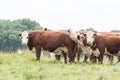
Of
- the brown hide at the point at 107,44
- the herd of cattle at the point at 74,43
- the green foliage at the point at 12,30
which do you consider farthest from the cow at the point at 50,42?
the green foliage at the point at 12,30

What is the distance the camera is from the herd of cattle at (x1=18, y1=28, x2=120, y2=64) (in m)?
20.5

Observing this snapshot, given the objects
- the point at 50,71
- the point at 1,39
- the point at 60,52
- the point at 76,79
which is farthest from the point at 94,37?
the point at 1,39

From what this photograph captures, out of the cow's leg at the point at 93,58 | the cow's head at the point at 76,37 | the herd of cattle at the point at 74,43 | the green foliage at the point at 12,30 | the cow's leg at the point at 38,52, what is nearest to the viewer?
the cow's head at the point at 76,37

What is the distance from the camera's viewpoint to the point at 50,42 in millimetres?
21062

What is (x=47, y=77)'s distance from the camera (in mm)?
14109

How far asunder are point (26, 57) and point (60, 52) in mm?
2438

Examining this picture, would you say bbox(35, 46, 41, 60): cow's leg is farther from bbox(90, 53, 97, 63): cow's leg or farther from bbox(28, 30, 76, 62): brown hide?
bbox(90, 53, 97, 63): cow's leg

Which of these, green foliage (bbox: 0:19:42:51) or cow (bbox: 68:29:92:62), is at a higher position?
cow (bbox: 68:29:92:62)

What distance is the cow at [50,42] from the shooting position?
66.7 feet

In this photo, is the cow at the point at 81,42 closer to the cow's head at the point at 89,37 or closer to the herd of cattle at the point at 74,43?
the herd of cattle at the point at 74,43

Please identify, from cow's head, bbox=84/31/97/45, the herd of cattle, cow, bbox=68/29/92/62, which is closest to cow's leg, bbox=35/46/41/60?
the herd of cattle

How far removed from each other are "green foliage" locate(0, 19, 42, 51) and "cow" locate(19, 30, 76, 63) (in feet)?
123

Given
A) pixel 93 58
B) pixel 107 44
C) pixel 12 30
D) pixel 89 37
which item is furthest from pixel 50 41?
pixel 12 30

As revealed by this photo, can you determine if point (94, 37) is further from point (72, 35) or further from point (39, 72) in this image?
point (39, 72)
